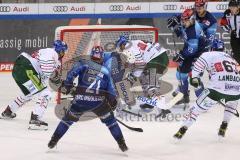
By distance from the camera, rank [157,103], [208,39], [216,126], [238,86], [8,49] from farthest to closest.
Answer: [8,49], [208,39], [157,103], [216,126], [238,86]

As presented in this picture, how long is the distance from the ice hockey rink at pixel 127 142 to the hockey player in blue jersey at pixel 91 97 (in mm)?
278

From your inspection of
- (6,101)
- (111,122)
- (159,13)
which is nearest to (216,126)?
(111,122)

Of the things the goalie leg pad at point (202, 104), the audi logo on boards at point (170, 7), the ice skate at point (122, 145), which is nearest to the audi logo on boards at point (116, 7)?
the audi logo on boards at point (170, 7)

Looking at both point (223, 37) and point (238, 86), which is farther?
point (223, 37)

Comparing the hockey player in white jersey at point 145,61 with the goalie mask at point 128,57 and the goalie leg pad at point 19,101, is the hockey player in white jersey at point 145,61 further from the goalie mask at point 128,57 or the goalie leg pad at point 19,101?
the goalie leg pad at point 19,101

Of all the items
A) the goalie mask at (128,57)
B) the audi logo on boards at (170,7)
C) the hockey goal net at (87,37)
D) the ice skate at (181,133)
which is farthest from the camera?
the audi logo on boards at (170,7)

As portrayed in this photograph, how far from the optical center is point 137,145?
7.12 m

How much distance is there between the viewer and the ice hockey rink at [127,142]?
6.63 meters

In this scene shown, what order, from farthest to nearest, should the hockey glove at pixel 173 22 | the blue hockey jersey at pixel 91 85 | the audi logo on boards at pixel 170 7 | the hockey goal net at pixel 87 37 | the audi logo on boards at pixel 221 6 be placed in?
the audi logo on boards at pixel 221 6 → the audi logo on boards at pixel 170 7 → the hockey glove at pixel 173 22 → the hockey goal net at pixel 87 37 → the blue hockey jersey at pixel 91 85

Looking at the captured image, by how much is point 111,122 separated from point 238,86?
1.60 meters

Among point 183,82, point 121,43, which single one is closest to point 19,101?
point 121,43

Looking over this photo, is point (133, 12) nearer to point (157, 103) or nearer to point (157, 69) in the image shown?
point (157, 69)

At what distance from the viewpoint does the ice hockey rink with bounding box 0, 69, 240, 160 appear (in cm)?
663

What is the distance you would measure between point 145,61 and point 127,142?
215cm
